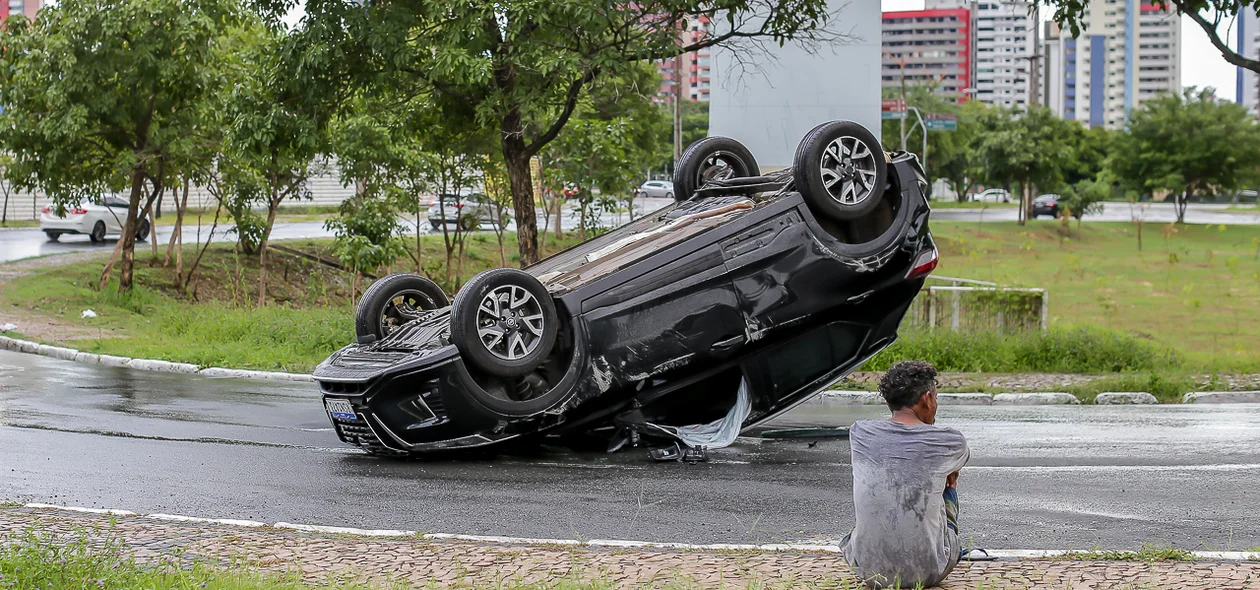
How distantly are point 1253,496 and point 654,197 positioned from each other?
214 feet

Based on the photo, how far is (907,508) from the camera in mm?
5207

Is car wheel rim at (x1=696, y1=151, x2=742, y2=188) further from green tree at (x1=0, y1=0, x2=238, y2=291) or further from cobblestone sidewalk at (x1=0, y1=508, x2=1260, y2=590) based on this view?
green tree at (x1=0, y1=0, x2=238, y2=291)

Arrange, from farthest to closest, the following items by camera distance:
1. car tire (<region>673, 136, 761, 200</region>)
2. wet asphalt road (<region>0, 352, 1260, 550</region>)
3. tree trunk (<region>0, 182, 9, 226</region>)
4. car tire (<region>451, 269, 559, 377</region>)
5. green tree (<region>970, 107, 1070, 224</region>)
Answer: green tree (<region>970, 107, 1070, 224</region>), tree trunk (<region>0, 182, 9, 226</region>), car tire (<region>673, 136, 761, 200</region>), car tire (<region>451, 269, 559, 377</region>), wet asphalt road (<region>0, 352, 1260, 550</region>)

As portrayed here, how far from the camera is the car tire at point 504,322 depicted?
27.5 feet

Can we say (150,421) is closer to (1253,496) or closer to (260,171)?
(1253,496)

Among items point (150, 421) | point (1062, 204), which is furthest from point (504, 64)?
point (1062, 204)

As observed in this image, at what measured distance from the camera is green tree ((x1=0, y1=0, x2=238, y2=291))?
21.6 meters

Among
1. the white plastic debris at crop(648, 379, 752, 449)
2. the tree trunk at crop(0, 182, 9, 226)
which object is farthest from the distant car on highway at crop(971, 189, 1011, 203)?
the white plastic debris at crop(648, 379, 752, 449)

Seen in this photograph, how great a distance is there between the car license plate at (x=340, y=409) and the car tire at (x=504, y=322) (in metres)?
0.98

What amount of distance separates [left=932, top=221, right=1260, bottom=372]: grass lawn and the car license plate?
10841 mm

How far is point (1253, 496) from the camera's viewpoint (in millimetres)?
7848

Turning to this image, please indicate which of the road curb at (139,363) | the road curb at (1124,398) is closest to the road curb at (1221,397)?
the road curb at (1124,398)

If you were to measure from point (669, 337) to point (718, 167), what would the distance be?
2678 millimetres

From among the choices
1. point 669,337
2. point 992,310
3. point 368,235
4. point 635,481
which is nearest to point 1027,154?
point 368,235
